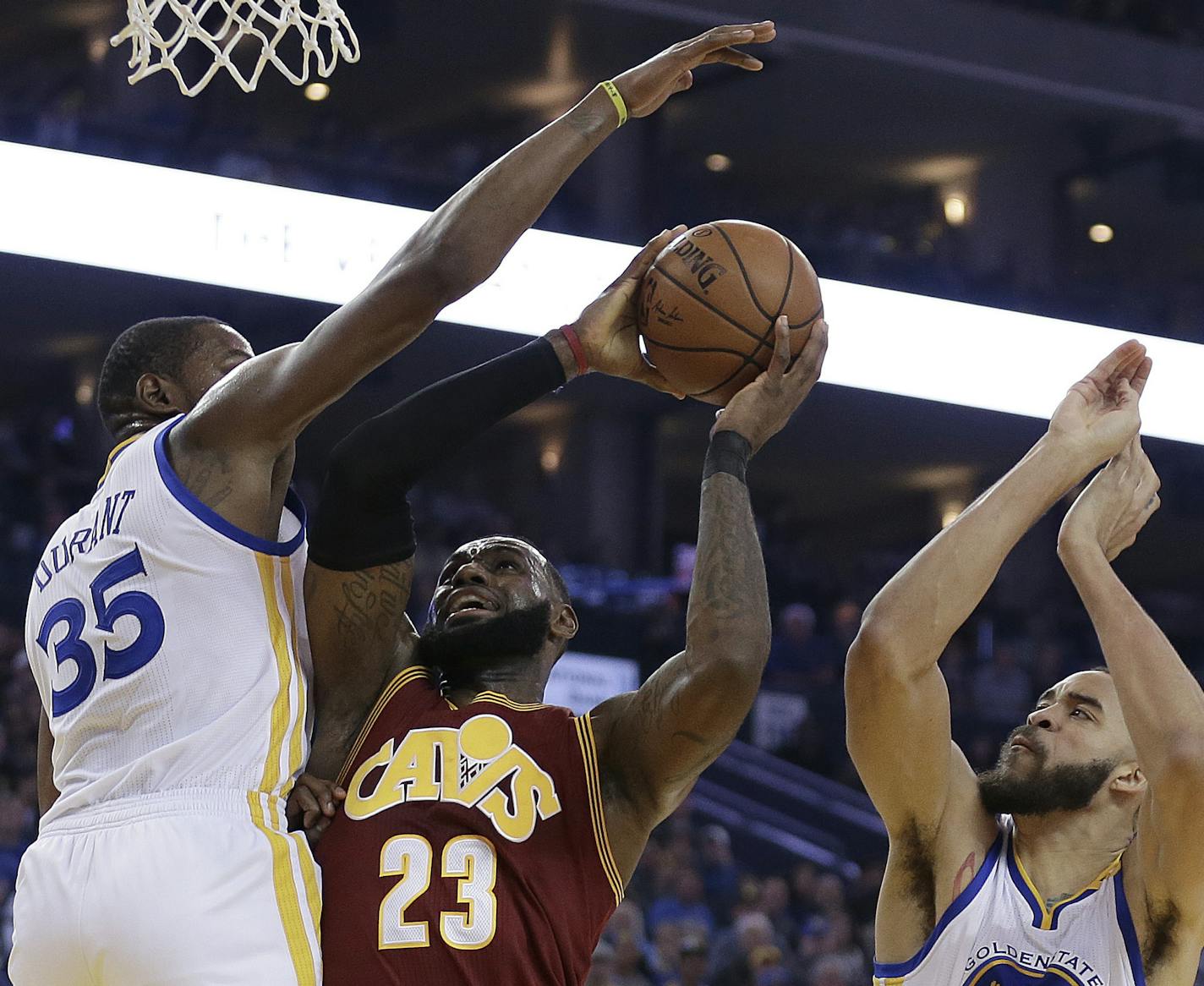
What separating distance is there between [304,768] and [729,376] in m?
1.05

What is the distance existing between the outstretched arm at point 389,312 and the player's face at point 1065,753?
133 cm

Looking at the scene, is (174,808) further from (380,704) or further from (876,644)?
(876,644)

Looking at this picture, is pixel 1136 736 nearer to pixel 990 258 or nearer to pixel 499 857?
pixel 499 857

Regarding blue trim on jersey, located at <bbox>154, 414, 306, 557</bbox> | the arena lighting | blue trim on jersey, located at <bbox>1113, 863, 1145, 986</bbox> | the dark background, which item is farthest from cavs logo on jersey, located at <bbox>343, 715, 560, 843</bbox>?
the arena lighting

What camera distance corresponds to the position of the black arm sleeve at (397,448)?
9.26ft

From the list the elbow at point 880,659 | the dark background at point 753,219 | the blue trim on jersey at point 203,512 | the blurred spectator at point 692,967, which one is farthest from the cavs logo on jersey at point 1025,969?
the dark background at point 753,219

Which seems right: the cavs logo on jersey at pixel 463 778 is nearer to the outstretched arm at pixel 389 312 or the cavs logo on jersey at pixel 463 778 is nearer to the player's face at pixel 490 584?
the player's face at pixel 490 584

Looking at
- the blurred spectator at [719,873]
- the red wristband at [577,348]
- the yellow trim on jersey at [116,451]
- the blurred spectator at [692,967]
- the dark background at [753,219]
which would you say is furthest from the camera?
the dark background at [753,219]

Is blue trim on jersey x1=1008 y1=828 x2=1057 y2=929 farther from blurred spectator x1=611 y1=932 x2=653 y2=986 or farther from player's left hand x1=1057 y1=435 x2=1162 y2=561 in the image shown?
blurred spectator x1=611 y1=932 x2=653 y2=986

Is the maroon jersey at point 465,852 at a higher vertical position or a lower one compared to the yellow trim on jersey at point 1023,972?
higher

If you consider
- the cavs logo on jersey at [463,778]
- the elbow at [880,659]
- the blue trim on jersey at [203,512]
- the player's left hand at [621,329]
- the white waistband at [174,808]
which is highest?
the player's left hand at [621,329]

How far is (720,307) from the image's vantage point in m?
3.05

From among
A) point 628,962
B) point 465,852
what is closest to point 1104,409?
point 465,852

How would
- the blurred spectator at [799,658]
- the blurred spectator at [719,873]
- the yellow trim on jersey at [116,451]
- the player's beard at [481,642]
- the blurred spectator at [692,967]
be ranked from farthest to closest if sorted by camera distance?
the blurred spectator at [799,658] < the blurred spectator at [719,873] < the blurred spectator at [692,967] < the player's beard at [481,642] < the yellow trim on jersey at [116,451]
